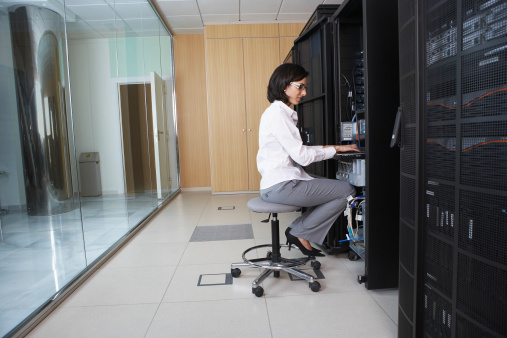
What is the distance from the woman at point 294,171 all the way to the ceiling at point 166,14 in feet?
5.20

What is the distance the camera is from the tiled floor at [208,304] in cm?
160

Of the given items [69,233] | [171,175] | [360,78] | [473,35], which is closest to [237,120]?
[171,175]

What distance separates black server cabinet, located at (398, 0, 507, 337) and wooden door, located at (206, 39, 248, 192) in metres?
4.46

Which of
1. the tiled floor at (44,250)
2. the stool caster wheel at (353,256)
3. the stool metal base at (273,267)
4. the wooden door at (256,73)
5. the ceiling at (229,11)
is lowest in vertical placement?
the stool caster wheel at (353,256)

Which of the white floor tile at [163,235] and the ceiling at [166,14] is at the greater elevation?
the ceiling at [166,14]

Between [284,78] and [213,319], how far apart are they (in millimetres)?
1470

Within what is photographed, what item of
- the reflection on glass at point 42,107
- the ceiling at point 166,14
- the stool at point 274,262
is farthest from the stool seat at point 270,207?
the ceiling at point 166,14

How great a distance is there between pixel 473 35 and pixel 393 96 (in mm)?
920

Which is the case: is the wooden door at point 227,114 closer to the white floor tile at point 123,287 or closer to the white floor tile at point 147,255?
the white floor tile at point 147,255

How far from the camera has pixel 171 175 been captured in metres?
5.60

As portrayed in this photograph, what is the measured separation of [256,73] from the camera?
18.5 feet

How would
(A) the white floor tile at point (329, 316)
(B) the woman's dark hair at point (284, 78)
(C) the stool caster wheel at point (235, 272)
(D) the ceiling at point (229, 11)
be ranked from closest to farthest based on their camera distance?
(A) the white floor tile at point (329, 316), (B) the woman's dark hair at point (284, 78), (C) the stool caster wheel at point (235, 272), (D) the ceiling at point (229, 11)

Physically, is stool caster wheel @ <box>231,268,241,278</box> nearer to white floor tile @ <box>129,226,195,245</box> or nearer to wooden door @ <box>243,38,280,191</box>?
white floor tile @ <box>129,226,195,245</box>

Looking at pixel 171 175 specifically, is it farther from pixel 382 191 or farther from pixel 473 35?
pixel 473 35
